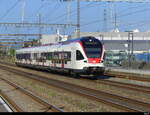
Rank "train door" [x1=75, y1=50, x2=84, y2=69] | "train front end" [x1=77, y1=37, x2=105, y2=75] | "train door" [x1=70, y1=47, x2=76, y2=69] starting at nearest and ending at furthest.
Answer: "train front end" [x1=77, y1=37, x2=105, y2=75] → "train door" [x1=75, y1=50, x2=84, y2=69] → "train door" [x1=70, y1=47, x2=76, y2=69]

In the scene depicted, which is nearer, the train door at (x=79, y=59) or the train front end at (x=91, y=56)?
the train front end at (x=91, y=56)

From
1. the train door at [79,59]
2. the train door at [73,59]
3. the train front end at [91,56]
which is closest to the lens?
the train front end at [91,56]

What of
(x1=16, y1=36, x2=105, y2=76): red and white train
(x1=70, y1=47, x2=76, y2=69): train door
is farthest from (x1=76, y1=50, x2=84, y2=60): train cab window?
(x1=70, y1=47, x2=76, y2=69): train door

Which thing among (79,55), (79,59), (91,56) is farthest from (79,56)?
(91,56)

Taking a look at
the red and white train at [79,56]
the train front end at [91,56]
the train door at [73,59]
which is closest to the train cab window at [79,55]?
the red and white train at [79,56]

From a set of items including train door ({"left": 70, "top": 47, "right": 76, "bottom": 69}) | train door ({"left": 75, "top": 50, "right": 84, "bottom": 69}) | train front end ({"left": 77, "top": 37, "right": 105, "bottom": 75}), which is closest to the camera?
train front end ({"left": 77, "top": 37, "right": 105, "bottom": 75})

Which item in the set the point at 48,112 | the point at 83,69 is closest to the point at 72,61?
the point at 83,69

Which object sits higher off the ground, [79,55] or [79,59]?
[79,55]

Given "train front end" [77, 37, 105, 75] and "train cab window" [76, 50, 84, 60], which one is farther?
"train cab window" [76, 50, 84, 60]

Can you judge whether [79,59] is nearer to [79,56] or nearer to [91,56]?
[79,56]

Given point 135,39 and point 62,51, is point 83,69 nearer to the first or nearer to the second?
point 62,51

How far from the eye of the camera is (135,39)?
8419 cm

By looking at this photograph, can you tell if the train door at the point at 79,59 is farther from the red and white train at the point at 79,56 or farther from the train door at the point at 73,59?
the train door at the point at 73,59

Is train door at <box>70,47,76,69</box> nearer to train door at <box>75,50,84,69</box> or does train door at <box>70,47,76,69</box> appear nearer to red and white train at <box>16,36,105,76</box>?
red and white train at <box>16,36,105,76</box>
